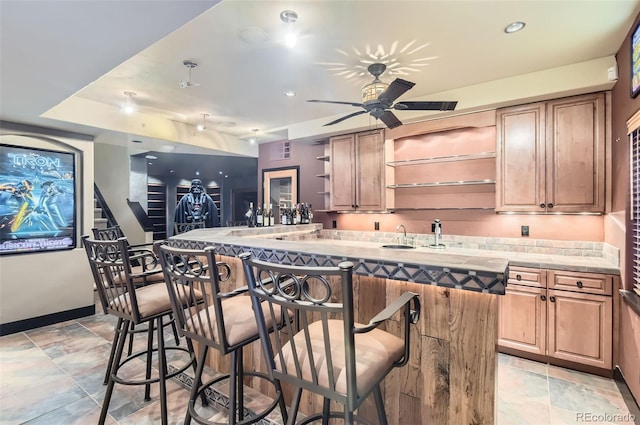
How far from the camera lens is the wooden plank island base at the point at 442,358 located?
1.34 metres

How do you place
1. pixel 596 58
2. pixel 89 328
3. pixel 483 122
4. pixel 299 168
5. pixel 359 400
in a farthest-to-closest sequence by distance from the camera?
pixel 299 168 → pixel 89 328 → pixel 483 122 → pixel 596 58 → pixel 359 400

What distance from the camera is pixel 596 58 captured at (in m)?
2.67

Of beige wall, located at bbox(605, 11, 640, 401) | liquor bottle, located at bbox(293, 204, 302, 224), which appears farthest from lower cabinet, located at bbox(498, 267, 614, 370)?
liquor bottle, located at bbox(293, 204, 302, 224)

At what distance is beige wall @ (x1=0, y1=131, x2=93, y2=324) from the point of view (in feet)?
11.4

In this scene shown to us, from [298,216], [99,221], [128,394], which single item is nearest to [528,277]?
[298,216]

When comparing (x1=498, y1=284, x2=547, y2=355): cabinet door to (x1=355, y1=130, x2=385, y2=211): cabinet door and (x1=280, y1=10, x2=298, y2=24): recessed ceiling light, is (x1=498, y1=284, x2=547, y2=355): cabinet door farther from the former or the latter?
(x1=280, y1=10, x2=298, y2=24): recessed ceiling light

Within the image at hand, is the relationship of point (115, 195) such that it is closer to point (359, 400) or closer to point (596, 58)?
point (359, 400)

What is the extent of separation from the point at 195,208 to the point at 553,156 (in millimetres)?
9541

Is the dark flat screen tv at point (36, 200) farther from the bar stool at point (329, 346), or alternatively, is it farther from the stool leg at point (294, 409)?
the stool leg at point (294, 409)

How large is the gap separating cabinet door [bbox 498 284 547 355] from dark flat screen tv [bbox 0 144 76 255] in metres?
5.05

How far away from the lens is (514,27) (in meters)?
2.23

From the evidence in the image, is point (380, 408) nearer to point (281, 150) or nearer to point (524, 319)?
point (524, 319)

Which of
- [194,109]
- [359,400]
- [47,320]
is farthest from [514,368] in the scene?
[47,320]

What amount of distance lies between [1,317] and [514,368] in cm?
535
